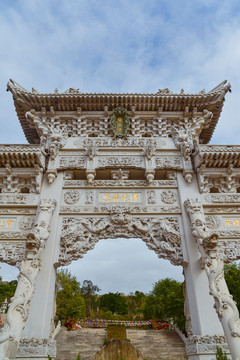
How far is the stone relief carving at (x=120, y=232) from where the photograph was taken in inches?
250

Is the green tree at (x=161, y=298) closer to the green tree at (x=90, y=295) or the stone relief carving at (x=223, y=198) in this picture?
the green tree at (x=90, y=295)

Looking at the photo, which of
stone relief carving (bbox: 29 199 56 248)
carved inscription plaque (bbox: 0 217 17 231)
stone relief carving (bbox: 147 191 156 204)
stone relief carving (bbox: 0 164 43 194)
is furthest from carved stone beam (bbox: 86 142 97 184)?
carved inscription plaque (bbox: 0 217 17 231)

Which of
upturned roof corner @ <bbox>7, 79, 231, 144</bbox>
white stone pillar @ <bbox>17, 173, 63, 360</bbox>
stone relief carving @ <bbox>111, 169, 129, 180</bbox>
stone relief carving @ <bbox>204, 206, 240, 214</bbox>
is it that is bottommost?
white stone pillar @ <bbox>17, 173, 63, 360</bbox>

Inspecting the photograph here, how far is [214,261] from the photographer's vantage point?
5227 mm

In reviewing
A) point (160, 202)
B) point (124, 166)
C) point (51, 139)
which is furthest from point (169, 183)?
point (51, 139)

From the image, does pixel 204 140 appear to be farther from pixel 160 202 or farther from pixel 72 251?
pixel 72 251

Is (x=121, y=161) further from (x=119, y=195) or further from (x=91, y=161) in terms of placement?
(x=119, y=195)

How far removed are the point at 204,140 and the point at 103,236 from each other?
6064 millimetres

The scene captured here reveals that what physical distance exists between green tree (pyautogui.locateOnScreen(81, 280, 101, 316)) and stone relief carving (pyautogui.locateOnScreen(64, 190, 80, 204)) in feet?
93.4

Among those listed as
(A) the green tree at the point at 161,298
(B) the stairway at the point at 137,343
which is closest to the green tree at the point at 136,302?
(A) the green tree at the point at 161,298

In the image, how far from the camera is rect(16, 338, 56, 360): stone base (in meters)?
4.93

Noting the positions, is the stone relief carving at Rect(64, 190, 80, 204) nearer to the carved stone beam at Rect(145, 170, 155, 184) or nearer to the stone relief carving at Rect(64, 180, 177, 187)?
the stone relief carving at Rect(64, 180, 177, 187)

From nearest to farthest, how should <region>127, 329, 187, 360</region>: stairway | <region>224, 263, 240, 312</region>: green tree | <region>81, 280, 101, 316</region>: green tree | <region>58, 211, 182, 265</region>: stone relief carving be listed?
<region>58, 211, 182, 265</region>: stone relief carving → <region>127, 329, 187, 360</region>: stairway → <region>224, 263, 240, 312</region>: green tree → <region>81, 280, 101, 316</region>: green tree

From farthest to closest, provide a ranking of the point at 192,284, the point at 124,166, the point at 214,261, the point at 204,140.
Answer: the point at 204,140 → the point at 124,166 → the point at 192,284 → the point at 214,261
